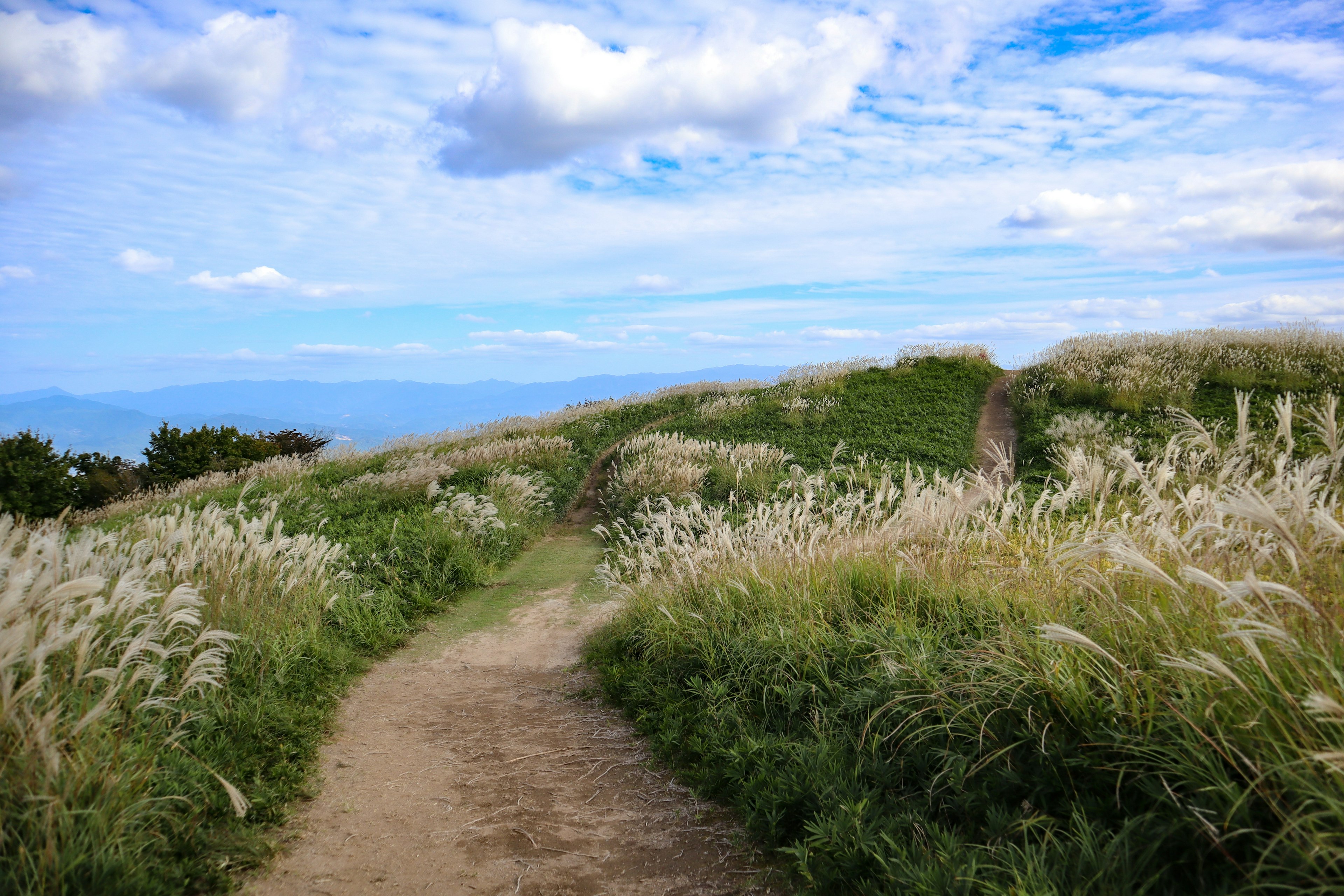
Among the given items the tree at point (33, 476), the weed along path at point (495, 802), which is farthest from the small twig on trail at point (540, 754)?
the tree at point (33, 476)

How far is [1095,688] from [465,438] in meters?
16.1

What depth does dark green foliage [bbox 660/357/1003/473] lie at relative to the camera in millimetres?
14484

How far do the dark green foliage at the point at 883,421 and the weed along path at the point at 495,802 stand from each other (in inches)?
358

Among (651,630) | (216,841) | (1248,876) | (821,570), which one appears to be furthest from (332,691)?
(1248,876)

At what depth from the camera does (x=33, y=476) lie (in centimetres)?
1873

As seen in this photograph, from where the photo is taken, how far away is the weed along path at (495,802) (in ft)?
10.7

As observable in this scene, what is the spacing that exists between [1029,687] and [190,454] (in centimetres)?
2611

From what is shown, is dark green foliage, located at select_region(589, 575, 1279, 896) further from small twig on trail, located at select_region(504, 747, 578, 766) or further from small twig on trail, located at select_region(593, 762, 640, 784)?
small twig on trail, located at select_region(504, 747, 578, 766)

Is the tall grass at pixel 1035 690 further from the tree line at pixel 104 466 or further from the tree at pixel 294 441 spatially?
the tree at pixel 294 441

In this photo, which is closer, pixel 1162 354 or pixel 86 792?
pixel 86 792

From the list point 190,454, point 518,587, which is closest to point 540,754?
point 518,587

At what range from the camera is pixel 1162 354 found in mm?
18766

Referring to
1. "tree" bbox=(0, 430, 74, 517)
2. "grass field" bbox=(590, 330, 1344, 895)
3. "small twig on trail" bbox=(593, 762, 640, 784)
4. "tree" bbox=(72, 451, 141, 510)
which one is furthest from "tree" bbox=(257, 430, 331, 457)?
"small twig on trail" bbox=(593, 762, 640, 784)

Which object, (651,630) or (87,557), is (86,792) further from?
(651,630)
